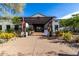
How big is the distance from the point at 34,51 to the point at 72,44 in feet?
1.65

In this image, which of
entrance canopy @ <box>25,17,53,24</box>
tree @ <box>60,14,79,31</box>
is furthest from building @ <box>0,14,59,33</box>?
tree @ <box>60,14,79,31</box>

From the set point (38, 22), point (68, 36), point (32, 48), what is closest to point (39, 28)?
point (38, 22)

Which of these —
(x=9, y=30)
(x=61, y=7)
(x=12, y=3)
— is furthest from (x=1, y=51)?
(x=61, y=7)

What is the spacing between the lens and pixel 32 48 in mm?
5145

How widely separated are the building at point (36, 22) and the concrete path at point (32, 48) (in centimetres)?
16

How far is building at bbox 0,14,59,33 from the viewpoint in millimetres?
5152

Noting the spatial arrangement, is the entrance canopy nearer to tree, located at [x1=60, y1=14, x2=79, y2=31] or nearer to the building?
the building

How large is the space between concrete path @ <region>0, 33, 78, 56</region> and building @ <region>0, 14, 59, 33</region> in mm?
157

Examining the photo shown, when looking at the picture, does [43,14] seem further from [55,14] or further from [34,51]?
[34,51]

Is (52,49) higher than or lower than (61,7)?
lower

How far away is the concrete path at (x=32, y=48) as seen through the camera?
16.8ft

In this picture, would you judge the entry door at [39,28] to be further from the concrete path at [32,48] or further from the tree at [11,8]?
the tree at [11,8]

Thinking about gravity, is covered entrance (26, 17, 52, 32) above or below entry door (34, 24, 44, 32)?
above

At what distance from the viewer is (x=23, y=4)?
510cm
